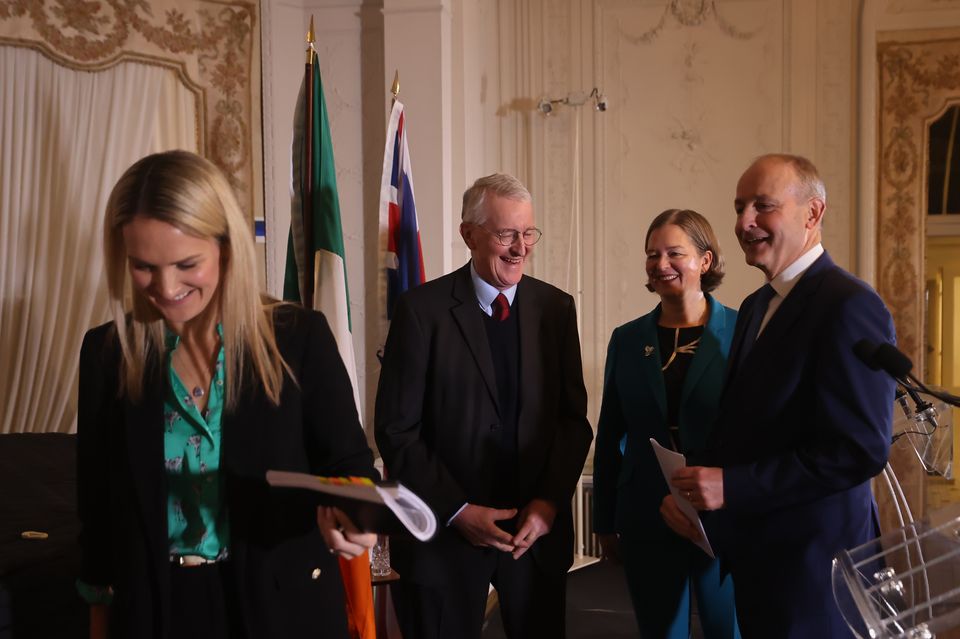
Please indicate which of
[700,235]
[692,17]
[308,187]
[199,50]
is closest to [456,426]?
[700,235]

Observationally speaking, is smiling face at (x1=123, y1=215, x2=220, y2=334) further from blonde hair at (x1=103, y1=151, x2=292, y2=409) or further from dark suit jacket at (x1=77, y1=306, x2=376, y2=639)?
dark suit jacket at (x1=77, y1=306, x2=376, y2=639)

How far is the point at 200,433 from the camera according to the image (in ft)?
4.84

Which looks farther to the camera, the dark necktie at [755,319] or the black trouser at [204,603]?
the dark necktie at [755,319]

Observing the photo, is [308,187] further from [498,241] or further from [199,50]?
[199,50]

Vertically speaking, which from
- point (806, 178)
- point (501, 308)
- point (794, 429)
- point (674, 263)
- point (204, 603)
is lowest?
point (204, 603)

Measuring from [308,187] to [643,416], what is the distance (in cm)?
156

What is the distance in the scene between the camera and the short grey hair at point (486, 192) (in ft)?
7.39

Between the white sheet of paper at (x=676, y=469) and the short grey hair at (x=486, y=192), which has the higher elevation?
the short grey hair at (x=486, y=192)

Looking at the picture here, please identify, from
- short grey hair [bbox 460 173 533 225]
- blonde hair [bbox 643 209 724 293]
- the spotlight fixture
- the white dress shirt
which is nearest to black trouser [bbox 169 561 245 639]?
short grey hair [bbox 460 173 533 225]

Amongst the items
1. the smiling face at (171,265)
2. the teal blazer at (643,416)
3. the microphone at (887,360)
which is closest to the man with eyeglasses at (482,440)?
the teal blazer at (643,416)

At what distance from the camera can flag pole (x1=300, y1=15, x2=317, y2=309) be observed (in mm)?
3244

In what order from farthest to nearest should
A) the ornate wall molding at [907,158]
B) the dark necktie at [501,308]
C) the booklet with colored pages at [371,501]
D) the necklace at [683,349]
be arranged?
the ornate wall molding at [907,158] → the necklace at [683,349] → the dark necktie at [501,308] → the booklet with colored pages at [371,501]

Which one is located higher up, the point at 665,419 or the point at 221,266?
the point at 221,266

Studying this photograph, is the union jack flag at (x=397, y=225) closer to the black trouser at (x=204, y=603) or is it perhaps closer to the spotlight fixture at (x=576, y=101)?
the spotlight fixture at (x=576, y=101)
